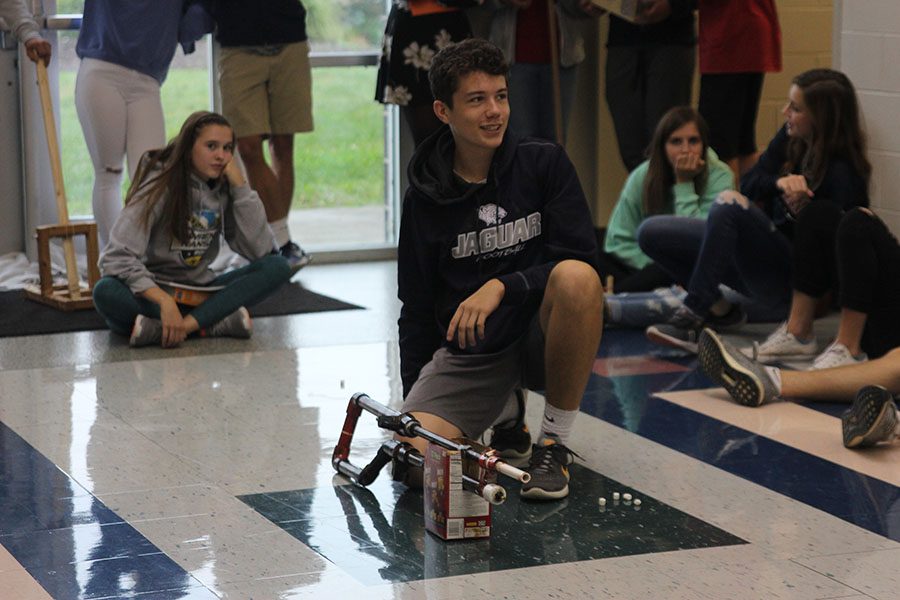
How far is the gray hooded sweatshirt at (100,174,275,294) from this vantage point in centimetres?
459

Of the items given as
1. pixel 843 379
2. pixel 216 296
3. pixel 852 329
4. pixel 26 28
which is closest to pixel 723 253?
pixel 852 329

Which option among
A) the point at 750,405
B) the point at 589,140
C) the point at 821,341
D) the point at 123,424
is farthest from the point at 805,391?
the point at 589,140

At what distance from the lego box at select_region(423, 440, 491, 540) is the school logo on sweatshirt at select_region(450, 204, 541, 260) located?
1.78 feet

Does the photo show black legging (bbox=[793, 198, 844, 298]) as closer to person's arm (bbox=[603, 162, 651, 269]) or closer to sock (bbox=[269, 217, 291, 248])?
person's arm (bbox=[603, 162, 651, 269])

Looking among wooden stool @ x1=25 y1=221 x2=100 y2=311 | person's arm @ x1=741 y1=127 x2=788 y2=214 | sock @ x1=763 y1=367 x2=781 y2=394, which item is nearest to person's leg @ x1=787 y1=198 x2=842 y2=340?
person's arm @ x1=741 y1=127 x2=788 y2=214

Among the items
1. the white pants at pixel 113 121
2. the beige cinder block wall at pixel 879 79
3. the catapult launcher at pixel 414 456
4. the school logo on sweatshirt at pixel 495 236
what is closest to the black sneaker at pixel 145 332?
the white pants at pixel 113 121

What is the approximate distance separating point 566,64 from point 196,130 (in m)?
1.70

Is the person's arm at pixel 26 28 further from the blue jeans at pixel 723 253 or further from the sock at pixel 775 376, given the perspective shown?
the sock at pixel 775 376

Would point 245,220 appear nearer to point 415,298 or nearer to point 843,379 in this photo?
point 415,298

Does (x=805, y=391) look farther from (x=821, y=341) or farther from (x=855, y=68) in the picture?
(x=855, y=68)

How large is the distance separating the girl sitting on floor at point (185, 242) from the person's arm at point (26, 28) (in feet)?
3.07

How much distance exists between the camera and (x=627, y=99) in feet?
18.3

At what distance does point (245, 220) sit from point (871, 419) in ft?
7.34

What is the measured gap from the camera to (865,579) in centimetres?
256
